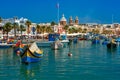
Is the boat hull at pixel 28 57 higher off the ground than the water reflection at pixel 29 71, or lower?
higher

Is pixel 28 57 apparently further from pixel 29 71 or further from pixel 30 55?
pixel 29 71

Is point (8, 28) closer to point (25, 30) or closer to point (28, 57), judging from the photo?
point (25, 30)

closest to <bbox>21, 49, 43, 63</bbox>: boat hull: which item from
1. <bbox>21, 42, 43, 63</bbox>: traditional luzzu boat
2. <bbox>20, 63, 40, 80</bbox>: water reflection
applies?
<bbox>21, 42, 43, 63</bbox>: traditional luzzu boat

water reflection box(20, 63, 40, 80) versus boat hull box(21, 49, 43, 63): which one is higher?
boat hull box(21, 49, 43, 63)

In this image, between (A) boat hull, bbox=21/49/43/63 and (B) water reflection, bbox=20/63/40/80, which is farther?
(A) boat hull, bbox=21/49/43/63

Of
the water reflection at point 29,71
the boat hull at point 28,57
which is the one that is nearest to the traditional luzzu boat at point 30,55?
the boat hull at point 28,57

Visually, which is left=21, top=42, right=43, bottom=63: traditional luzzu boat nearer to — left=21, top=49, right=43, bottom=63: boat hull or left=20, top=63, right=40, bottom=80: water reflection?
left=21, top=49, right=43, bottom=63: boat hull

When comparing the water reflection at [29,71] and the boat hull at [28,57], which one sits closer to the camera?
the water reflection at [29,71]

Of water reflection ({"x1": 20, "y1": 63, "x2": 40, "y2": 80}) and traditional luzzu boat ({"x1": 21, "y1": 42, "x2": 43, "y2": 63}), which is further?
traditional luzzu boat ({"x1": 21, "y1": 42, "x2": 43, "y2": 63})

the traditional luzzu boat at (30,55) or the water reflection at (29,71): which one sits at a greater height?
the traditional luzzu boat at (30,55)

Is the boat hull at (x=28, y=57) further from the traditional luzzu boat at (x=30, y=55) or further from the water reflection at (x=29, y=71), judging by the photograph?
the water reflection at (x=29, y=71)

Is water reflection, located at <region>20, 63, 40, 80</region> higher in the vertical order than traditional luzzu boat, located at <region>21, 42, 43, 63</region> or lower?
lower

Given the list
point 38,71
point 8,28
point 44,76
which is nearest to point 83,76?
point 44,76

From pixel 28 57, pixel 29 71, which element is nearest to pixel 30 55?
pixel 28 57
